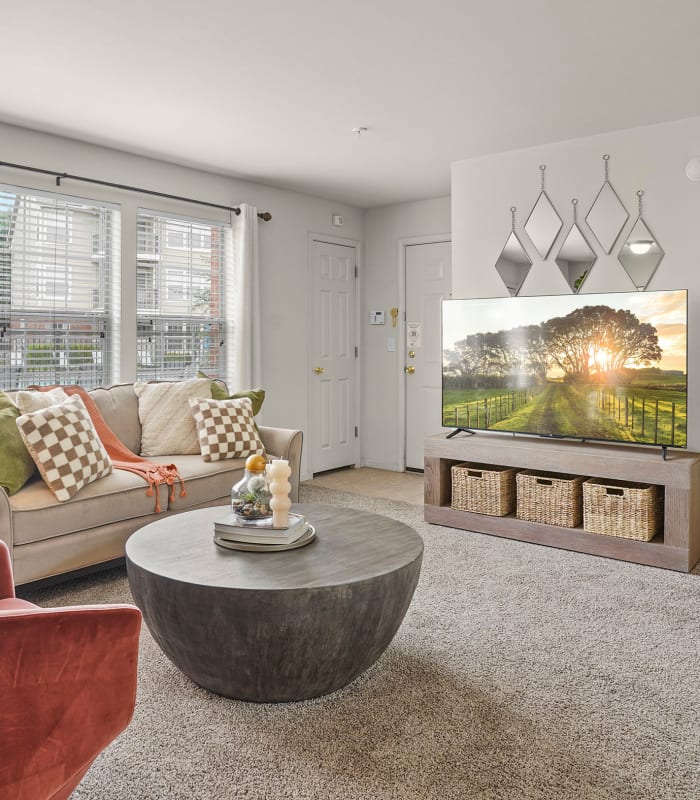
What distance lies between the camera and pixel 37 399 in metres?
3.37

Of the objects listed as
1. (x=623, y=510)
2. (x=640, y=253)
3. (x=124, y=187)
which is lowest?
(x=623, y=510)

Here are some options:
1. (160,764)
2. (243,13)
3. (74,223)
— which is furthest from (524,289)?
(160,764)

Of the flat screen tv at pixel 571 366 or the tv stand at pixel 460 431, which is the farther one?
the tv stand at pixel 460 431

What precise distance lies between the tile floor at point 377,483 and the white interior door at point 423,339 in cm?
29

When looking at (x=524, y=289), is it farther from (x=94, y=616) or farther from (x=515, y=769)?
(x=94, y=616)

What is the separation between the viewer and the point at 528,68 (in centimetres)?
302

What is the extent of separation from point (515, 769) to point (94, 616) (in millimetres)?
1182

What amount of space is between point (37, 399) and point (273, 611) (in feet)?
6.79

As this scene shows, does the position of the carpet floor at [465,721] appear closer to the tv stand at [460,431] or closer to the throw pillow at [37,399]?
the throw pillow at [37,399]

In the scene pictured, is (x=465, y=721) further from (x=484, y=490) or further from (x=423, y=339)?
(x=423, y=339)

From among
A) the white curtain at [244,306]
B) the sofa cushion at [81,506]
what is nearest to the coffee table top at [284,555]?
the sofa cushion at [81,506]

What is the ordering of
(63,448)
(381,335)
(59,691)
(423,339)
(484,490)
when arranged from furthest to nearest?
(381,335)
(423,339)
(484,490)
(63,448)
(59,691)

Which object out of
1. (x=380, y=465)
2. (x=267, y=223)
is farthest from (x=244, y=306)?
(x=380, y=465)

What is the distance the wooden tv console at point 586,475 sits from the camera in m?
3.43
